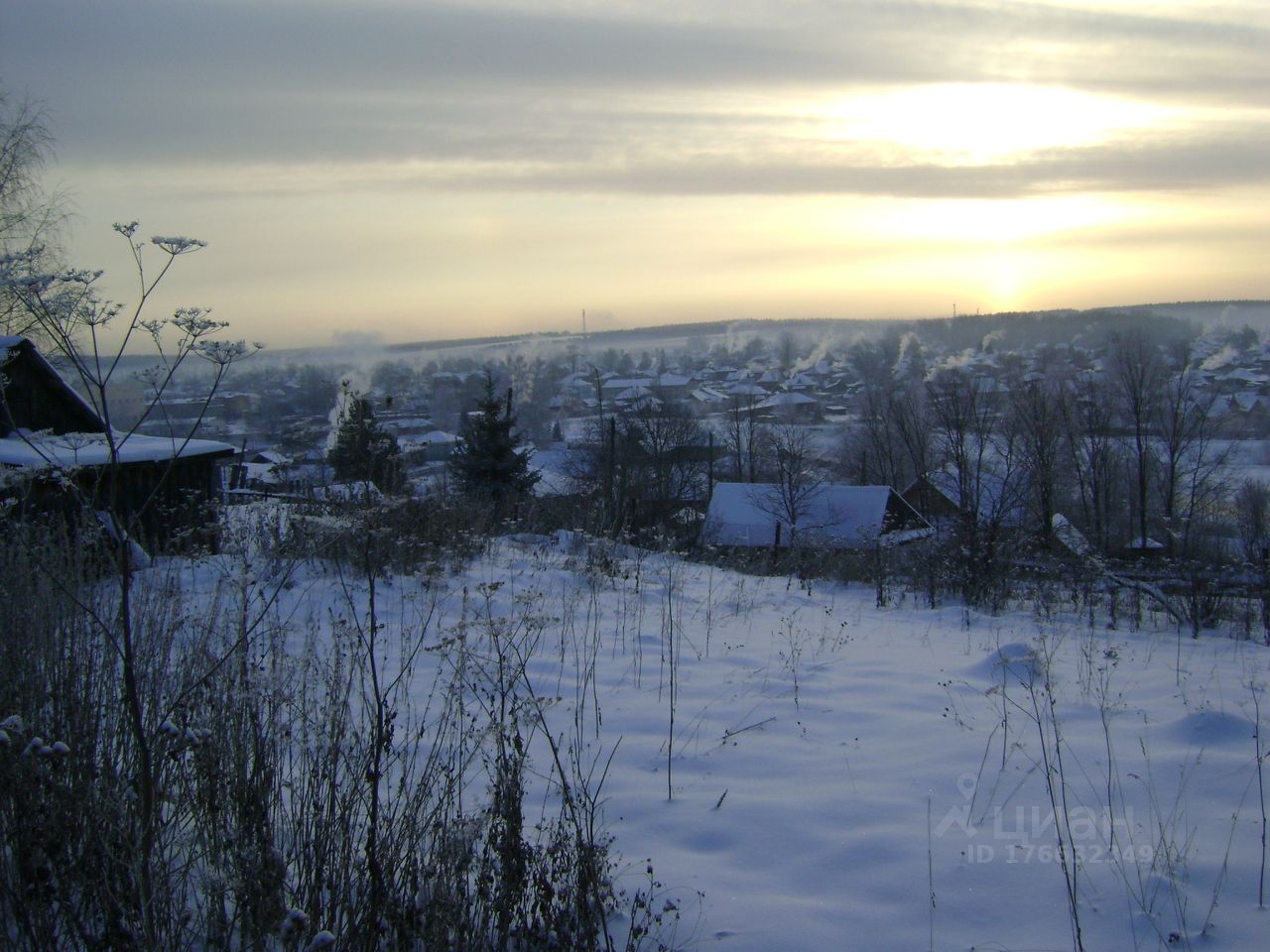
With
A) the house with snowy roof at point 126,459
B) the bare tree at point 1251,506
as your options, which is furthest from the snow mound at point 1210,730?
the bare tree at point 1251,506

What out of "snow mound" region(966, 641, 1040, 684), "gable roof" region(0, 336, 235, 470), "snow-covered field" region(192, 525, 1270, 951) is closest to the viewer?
"snow-covered field" region(192, 525, 1270, 951)

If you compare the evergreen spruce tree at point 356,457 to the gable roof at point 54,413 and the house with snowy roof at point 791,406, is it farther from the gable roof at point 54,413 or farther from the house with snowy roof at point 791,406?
the house with snowy roof at point 791,406

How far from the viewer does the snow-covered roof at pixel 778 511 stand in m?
28.6

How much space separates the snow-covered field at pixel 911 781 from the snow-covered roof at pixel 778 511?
72.2 ft

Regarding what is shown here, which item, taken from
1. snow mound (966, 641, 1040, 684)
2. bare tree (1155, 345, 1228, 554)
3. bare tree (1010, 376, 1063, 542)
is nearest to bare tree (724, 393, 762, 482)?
bare tree (1010, 376, 1063, 542)

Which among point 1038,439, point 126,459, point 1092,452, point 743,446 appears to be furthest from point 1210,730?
point 743,446

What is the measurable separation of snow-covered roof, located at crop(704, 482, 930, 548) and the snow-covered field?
22.0m

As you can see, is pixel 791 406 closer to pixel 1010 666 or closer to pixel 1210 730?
pixel 1010 666

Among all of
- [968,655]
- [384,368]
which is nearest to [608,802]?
[968,655]

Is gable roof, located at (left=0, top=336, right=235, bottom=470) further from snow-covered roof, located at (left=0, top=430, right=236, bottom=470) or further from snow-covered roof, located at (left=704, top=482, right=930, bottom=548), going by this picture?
snow-covered roof, located at (left=704, top=482, right=930, bottom=548)

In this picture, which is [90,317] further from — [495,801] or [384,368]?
[384,368]

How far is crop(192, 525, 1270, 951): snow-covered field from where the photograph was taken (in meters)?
2.60

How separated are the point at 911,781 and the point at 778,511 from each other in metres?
27.4

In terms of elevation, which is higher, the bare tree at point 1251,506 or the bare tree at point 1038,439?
the bare tree at point 1038,439
